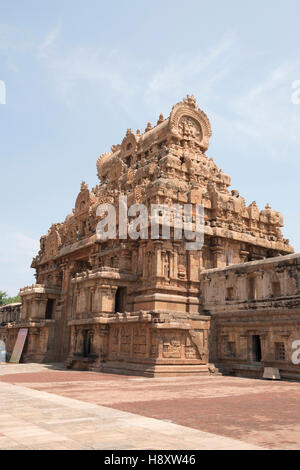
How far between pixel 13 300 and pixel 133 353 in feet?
225

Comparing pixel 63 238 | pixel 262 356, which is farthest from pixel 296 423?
pixel 63 238

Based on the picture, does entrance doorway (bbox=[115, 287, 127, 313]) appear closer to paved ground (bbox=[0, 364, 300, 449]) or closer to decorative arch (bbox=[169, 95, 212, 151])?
paved ground (bbox=[0, 364, 300, 449])

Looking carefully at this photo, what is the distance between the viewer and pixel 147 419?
938cm

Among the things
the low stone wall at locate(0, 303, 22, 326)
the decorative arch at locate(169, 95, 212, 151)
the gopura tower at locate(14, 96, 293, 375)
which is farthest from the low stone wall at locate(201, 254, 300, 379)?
the low stone wall at locate(0, 303, 22, 326)

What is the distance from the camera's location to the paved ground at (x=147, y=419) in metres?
7.16

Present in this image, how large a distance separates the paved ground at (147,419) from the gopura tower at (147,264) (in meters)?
9.06

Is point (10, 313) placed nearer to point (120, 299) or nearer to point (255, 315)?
point (120, 299)

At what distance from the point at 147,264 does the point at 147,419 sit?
1885 centimetres

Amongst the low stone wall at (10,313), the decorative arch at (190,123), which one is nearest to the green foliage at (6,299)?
the low stone wall at (10,313)

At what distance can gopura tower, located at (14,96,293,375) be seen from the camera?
24734 millimetres

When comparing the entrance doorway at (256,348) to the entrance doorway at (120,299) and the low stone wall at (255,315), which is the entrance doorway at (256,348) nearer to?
Answer: the low stone wall at (255,315)

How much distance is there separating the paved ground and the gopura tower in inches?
357

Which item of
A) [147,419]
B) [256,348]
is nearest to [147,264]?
[256,348]
